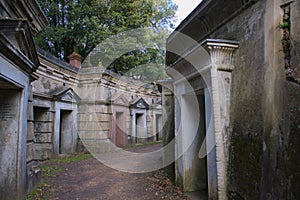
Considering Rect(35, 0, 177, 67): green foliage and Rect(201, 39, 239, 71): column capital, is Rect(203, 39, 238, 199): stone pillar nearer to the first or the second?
Rect(201, 39, 239, 71): column capital

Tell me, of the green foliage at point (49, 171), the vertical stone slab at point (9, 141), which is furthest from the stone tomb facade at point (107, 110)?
the vertical stone slab at point (9, 141)

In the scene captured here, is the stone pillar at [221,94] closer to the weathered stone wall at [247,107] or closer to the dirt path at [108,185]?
the weathered stone wall at [247,107]

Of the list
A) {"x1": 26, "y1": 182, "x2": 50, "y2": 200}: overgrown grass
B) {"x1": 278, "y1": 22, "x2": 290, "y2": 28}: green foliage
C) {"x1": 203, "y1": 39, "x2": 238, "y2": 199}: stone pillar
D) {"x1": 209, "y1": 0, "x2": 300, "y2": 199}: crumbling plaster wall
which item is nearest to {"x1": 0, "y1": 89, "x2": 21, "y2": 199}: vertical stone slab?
{"x1": 26, "y1": 182, "x2": 50, "y2": 200}: overgrown grass

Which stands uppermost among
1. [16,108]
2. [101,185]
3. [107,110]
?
[107,110]

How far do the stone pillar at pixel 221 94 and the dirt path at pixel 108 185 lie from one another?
1.36 metres

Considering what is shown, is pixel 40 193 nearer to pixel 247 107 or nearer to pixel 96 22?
pixel 247 107

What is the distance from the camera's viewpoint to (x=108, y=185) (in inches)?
193

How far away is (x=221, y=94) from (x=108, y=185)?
3590 mm

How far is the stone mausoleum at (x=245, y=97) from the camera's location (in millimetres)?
2082

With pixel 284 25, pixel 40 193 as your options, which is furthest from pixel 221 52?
pixel 40 193

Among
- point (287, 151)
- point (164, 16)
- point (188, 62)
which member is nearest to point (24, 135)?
point (188, 62)

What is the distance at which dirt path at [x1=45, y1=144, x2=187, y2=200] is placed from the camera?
4.14 m

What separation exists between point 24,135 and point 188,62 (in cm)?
339

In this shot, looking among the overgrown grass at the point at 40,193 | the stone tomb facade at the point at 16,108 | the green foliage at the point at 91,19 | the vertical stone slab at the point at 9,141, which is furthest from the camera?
the green foliage at the point at 91,19
